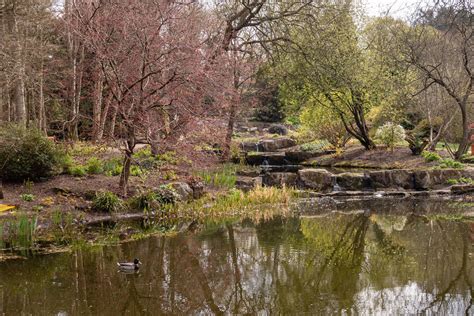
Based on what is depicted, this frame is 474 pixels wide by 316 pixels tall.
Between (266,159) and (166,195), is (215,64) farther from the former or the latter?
(266,159)

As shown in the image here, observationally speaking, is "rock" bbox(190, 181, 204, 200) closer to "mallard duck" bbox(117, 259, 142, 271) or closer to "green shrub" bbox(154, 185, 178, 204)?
"green shrub" bbox(154, 185, 178, 204)

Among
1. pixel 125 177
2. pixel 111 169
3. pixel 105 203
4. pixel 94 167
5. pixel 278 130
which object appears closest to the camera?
pixel 105 203

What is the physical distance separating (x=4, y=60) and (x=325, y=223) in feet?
28.0

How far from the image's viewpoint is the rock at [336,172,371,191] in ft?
54.9

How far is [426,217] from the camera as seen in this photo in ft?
39.1

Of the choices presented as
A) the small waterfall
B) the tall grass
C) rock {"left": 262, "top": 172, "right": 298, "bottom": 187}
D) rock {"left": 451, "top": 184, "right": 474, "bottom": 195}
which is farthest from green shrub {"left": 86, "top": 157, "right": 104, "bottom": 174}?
rock {"left": 451, "top": 184, "right": 474, "bottom": 195}

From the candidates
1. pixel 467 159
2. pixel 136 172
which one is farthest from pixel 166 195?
pixel 467 159

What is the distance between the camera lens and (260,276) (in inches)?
279

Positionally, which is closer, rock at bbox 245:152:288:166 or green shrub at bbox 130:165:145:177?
green shrub at bbox 130:165:145:177

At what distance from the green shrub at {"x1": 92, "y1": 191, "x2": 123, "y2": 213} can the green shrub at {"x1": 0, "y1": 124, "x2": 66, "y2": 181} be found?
1655 millimetres

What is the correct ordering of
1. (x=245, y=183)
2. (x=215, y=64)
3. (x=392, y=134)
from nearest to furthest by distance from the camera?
(x=215, y=64), (x=245, y=183), (x=392, y=134)

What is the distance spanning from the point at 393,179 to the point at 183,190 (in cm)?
793

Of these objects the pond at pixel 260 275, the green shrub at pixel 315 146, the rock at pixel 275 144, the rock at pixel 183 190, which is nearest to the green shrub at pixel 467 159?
the green shrub at pixel 315 146

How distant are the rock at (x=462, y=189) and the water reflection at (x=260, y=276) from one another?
542 centimetres
